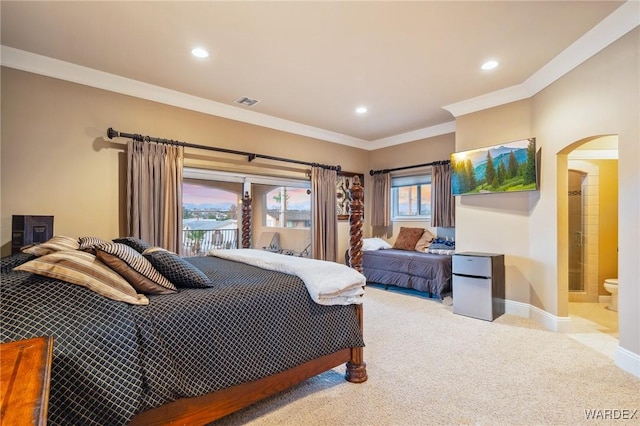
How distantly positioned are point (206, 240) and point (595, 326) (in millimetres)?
4758

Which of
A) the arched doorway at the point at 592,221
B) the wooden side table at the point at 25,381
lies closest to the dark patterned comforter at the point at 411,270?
the arched doorway at the point at 592,221

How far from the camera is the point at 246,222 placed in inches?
175

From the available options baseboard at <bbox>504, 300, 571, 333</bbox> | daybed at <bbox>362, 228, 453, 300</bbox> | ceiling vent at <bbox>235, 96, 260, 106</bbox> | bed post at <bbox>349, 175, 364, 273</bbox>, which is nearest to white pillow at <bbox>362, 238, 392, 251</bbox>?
daybed at <bbox>362, 228, 453, 300</bbox>

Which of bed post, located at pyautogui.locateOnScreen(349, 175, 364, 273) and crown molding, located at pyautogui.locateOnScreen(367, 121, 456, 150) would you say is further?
crown molding, located at pyautogui.locateOnScreen(367, 121, 456, 150)

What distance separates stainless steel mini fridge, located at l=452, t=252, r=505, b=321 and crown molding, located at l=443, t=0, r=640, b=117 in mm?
1927

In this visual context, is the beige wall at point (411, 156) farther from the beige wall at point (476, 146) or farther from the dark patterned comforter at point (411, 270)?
the beige wall at point (476, 146)

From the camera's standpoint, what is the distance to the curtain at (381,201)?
603cm

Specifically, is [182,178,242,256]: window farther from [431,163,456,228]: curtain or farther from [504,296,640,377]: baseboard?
[504,296,640,377]: baseboard

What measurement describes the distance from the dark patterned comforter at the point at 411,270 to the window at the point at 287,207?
1.30 meters

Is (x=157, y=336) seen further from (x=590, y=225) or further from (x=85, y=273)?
(x=590, y=225)

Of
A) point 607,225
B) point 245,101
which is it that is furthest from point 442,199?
point 245,101

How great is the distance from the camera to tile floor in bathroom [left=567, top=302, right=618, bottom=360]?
2887 mm

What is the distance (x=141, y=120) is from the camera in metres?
3.61

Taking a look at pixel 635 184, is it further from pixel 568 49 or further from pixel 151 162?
pixel 151 162
